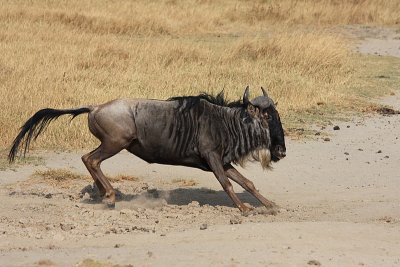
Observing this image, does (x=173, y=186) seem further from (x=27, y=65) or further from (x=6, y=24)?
(x=6, y=24)

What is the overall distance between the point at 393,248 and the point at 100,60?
12.1 meters

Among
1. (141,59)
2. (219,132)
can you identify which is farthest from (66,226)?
(141,59)

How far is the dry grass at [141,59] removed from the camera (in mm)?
14953

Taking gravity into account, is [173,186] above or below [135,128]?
below

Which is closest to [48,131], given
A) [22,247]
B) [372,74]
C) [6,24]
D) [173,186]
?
[173,186]

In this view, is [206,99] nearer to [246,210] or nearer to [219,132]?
[219,132]

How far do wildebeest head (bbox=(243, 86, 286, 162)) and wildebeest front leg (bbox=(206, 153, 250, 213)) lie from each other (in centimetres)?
57

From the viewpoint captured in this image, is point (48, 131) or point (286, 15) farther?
point (286, 15)

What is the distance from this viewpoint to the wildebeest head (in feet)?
31.4

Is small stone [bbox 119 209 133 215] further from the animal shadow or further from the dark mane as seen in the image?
the dark mane

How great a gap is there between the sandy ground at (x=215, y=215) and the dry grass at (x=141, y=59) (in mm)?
1941

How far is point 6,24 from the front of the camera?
23688mm

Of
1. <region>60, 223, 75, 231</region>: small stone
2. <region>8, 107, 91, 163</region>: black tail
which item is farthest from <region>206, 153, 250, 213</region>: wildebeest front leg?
<region>60, 223, 75, 231</region>: small stone

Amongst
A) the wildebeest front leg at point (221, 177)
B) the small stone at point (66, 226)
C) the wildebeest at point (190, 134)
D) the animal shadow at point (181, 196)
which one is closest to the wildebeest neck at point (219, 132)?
the wildebeest at point (190, 134)
